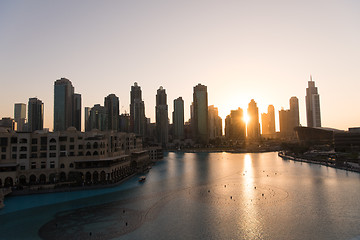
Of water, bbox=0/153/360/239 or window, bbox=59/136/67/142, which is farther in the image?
window, bbox=59/136/67/142

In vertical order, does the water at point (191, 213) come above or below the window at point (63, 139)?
below

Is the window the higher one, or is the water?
the window

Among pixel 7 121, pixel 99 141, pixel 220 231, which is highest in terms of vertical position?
pixel 7 121

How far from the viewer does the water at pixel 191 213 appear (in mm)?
38812

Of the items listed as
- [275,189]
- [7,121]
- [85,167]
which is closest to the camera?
[275,189]

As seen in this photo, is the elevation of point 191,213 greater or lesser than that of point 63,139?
lesser

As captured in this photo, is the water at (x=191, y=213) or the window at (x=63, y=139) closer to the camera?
the water at (x=191, y=213)

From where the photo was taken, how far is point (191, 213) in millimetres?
48156

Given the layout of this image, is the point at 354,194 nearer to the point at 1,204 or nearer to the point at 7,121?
the point at 1,204

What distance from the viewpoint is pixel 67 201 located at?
193 feet

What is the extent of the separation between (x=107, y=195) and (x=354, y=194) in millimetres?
59211

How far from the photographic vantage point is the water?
1528 inches

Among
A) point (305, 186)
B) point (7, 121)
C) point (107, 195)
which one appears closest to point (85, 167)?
point (107, 195)

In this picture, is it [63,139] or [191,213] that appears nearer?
[191,213]
